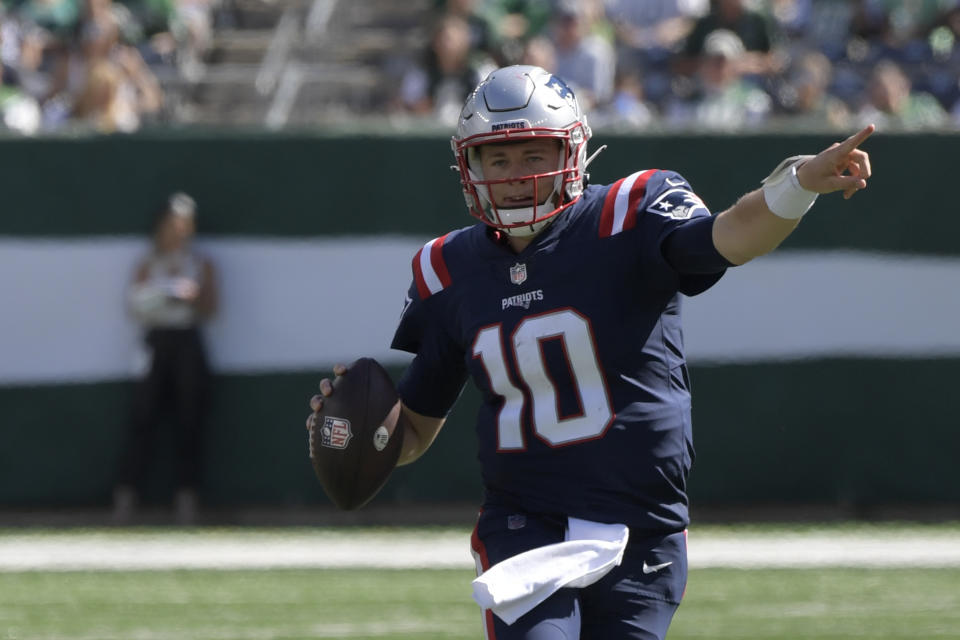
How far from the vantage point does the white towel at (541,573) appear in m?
3.58

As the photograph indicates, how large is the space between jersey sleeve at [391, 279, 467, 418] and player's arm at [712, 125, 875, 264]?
0.83 metres

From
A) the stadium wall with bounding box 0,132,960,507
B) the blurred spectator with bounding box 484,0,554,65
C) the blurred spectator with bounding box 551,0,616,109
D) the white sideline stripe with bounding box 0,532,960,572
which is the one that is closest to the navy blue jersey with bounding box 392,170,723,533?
the white sideline stripe with bounding box 0,532,960,572

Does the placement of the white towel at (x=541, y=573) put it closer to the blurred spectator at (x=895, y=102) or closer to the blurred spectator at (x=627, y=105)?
the blurred spectator at (x=895, y=102)

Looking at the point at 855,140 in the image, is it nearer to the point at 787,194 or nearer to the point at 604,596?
the point at 787,194

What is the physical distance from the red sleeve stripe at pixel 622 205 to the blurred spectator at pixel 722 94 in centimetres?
726

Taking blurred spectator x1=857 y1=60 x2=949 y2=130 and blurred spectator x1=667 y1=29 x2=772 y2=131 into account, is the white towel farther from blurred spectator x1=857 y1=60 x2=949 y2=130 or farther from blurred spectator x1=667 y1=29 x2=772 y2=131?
blurred spectator x1=667 y1=29 x2=772 y2=131

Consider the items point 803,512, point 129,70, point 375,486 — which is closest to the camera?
point 375,486

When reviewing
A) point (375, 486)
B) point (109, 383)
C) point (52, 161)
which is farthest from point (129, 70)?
point (375, 486)

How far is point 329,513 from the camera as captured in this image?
10.2 meters

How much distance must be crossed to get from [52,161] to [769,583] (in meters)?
5.13

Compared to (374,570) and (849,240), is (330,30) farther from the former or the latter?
(374,570)

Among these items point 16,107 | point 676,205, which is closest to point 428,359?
point 676,205

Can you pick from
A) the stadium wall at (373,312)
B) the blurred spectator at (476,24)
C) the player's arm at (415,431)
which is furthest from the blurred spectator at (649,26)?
the player's arm at (415,431)

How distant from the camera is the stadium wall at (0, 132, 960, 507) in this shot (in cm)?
998
